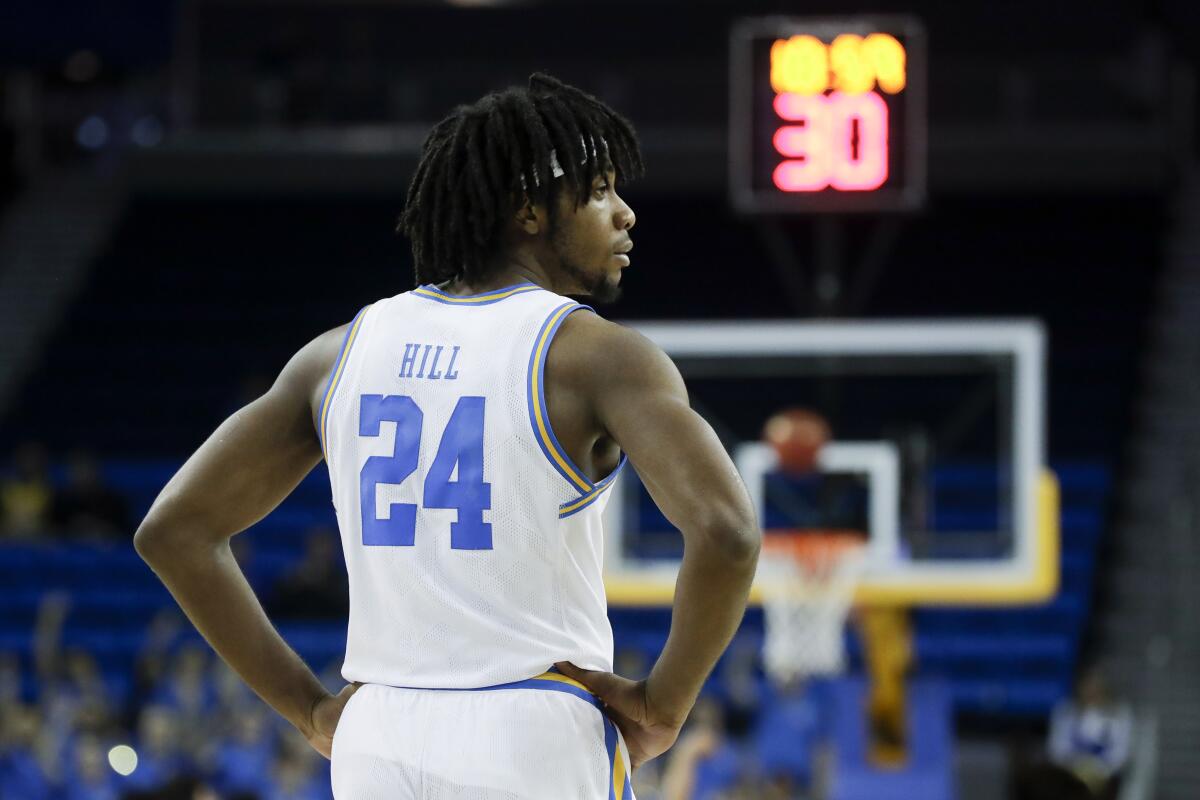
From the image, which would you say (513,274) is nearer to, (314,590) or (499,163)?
(499,163)

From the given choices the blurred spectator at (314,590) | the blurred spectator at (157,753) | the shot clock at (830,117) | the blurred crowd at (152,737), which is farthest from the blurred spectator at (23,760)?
the shot clock at (830,117)

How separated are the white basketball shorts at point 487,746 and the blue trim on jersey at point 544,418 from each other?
0.86 feet

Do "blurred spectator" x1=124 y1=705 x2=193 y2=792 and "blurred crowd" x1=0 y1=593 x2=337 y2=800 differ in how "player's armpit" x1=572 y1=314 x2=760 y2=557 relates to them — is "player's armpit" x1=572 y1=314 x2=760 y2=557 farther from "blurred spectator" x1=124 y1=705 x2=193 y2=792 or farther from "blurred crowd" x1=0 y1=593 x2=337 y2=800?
"blurred spectator" x1=124 y1=705 x2=193 y2=792

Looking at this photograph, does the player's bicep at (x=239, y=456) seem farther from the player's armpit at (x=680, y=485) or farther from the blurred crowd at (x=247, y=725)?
the blurred crowd at (x=247, y=725)

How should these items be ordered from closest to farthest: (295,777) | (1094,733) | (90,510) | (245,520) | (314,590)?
(245,520) < (295,777) < (1094,733) < (314,590) < (90,510)

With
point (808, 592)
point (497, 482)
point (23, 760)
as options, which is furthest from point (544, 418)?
point (23, 760)

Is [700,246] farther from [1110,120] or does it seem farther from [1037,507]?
[1037,507]

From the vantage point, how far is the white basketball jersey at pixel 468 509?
256cm

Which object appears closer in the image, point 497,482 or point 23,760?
point 497,482

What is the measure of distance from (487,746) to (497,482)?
335mm

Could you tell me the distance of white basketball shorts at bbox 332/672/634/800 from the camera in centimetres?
251

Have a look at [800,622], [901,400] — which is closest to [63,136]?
[901,400]

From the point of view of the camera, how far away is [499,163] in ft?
8.88

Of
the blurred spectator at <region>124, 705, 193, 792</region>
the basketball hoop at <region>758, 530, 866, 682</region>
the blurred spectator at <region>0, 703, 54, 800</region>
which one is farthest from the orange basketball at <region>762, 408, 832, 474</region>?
the blurred spectator at <region>0, 703, 54, 800</region>
